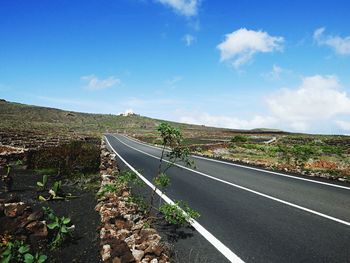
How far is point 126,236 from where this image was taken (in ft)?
18.9

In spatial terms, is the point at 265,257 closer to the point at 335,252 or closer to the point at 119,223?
the point at 335,252

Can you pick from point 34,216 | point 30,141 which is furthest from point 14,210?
point 30,141

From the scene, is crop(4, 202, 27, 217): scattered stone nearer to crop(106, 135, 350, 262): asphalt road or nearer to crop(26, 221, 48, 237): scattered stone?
crop(26, 221, 48, 237): scattered stone

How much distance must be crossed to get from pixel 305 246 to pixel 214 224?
1983mm

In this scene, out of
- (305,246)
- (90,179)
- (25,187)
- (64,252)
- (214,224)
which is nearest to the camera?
(305,246)

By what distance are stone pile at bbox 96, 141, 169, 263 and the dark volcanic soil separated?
29 centimetres

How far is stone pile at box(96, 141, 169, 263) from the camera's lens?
4754mm

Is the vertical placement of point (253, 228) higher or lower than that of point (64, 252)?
higher

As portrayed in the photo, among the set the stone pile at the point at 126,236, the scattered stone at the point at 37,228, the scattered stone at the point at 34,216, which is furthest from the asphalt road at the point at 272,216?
the scattered stone at the point at 34,216

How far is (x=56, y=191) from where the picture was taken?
945 centimetres

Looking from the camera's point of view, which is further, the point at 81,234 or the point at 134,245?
the point at 81,234

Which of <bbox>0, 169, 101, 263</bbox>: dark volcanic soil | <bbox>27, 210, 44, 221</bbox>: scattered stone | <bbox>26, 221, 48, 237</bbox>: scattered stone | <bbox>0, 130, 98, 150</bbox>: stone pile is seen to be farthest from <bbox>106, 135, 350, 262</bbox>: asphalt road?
<bbox>0, 130, 98, 150</bbox>: stone pile

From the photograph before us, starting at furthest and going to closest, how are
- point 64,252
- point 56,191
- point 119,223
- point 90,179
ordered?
point 90,179 → point 56,191 → point 119,223 → point 64,252

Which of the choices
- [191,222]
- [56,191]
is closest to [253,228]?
[191,222]
